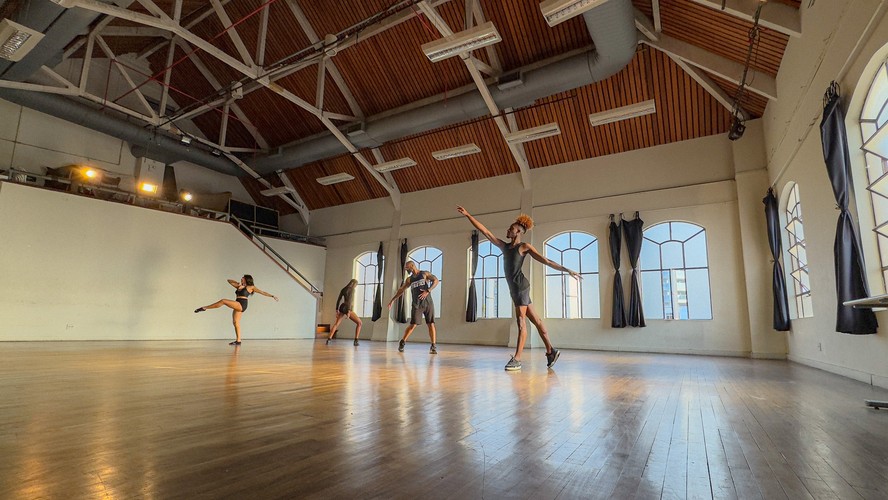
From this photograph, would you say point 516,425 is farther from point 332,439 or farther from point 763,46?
point 763,46

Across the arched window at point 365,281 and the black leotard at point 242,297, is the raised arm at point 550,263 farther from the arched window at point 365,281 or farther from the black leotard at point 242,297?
the arched window at point 365,281

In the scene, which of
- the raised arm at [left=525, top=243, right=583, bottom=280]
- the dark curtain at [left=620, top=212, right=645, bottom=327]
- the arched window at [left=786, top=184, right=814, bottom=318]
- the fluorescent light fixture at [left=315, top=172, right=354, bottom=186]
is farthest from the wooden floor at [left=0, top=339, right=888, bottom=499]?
the fluorescent light fixture at [left=315, top=172, right=354, bottom=186]

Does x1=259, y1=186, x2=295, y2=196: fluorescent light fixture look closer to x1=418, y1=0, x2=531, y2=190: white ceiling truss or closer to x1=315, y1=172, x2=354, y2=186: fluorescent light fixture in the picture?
x1=315, y1=172, x2=354, y2=186: fluorescent light fixture

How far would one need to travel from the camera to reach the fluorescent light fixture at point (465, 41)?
6902 millimetres

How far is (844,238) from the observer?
13.8 ft

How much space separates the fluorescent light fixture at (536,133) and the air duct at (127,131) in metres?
10.2

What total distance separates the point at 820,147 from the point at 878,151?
1212 mm

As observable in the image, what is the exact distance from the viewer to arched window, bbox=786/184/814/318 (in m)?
6.55

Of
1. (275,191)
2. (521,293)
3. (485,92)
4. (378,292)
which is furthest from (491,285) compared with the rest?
(275,191)

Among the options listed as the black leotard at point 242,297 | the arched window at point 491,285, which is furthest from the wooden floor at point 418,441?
the arched window at point 491,285

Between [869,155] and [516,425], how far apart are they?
4701mm

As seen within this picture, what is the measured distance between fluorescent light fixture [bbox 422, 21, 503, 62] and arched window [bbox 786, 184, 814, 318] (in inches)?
205

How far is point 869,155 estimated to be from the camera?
13.7ft

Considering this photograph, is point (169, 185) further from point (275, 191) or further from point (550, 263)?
point (550, 263)
